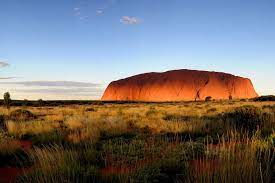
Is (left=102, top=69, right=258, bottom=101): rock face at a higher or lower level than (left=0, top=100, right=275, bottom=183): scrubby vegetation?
higher

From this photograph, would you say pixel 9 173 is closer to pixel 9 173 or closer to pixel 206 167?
pixel 9 173

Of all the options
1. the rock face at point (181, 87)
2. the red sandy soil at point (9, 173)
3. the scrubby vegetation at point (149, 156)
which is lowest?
the red sandy soil at point (9, 173)

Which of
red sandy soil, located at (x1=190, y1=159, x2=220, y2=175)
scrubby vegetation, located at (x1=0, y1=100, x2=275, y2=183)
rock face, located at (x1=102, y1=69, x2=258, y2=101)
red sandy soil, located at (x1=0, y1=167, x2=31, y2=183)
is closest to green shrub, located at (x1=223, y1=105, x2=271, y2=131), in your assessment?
scrubby vegetation, located at (x1=0, y1=100, x2=275, y2=183)

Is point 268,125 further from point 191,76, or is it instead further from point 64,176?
point 191,76

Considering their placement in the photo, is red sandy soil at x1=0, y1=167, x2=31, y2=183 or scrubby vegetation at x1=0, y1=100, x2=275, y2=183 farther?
red sandy soil at x1=0, y1=167, x2=31, y2=183

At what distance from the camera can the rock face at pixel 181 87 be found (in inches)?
5551

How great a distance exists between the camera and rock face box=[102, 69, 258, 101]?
463 feet

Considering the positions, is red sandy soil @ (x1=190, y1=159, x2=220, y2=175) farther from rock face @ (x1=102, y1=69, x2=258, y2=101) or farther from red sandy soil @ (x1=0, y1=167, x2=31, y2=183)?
rock face @ (x1=102, y1=69, x2=258, y2=101)

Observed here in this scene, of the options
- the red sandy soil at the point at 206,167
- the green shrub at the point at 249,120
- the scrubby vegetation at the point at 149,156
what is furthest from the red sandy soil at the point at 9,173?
the green shrub at the point at 249,120

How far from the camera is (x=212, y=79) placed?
147125 millimetres

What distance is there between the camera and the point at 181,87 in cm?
14312

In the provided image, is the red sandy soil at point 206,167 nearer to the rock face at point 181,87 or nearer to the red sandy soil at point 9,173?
the red sandy soil at point 9,173

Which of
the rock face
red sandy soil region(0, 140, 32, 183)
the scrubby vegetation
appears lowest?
red sandy soil region(0, 140, 32, 183)

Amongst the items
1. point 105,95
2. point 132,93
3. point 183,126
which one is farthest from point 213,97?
point 183,126
